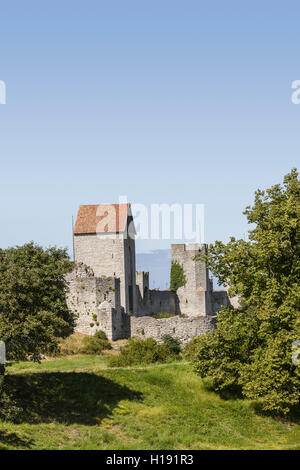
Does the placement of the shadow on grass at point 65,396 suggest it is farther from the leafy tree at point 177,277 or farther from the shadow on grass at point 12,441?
the leafy tree at point 177,277

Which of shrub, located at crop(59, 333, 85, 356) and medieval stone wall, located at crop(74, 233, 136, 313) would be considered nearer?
shrub, located at crop(59, 333, 85, 356)

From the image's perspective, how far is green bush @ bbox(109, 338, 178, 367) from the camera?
38906 millimetres

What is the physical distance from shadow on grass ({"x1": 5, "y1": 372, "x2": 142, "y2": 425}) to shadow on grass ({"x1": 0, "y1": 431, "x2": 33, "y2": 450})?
5.53 feet

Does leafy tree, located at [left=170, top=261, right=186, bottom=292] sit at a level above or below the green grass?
above

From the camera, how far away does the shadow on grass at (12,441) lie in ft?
72.4

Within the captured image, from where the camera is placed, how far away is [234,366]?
102 ft

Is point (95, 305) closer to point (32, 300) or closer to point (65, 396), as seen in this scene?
point (65, 396)

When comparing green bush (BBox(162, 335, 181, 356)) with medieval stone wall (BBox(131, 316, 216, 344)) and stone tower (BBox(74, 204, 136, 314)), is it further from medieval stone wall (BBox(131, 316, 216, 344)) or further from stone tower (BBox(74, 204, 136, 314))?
stone tower (BBox(74, 204, 136, 314))

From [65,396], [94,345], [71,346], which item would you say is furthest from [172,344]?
[65,396]

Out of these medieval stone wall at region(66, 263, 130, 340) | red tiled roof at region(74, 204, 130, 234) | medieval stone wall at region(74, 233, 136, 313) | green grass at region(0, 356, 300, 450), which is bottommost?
green grass at region(0, 356, 300, 450)

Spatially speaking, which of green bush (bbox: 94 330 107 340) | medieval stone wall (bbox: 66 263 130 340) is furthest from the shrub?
medieval stone wall (bbox: 66 263 130 340)

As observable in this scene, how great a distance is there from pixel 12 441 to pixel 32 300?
6261 mm

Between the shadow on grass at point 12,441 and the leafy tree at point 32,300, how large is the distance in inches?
136

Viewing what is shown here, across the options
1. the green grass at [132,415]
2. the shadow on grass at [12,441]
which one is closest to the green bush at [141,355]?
the green grass at [132,415]
